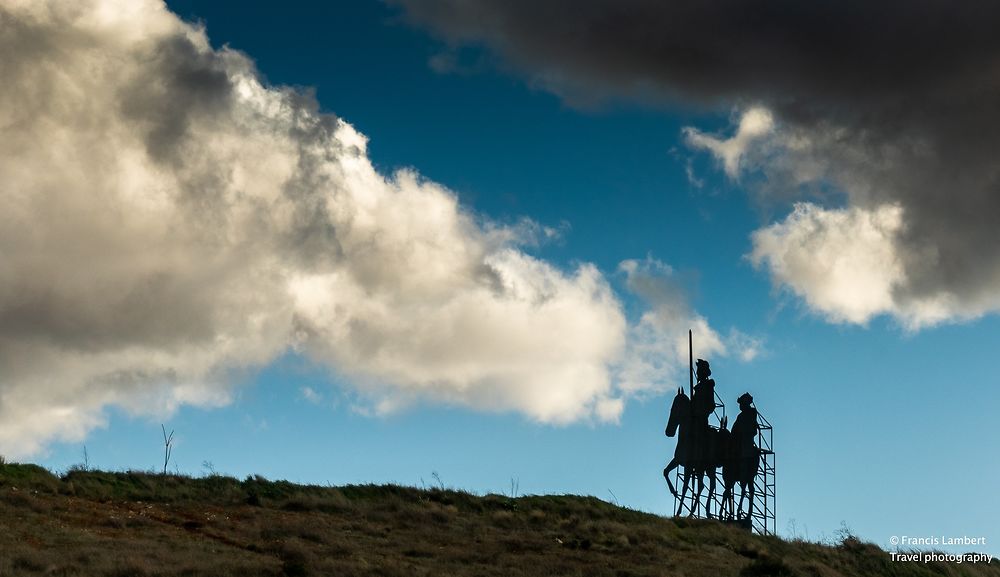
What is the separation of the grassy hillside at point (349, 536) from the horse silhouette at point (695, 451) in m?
4.00

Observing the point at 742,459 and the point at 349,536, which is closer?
the point at 349,536

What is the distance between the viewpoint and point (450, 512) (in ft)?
112

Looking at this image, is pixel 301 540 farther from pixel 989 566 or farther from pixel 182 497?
pixel 989 566

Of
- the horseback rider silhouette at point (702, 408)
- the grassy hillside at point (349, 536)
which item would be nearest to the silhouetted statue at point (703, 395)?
the horseback rider silhouette at point (702, 408)

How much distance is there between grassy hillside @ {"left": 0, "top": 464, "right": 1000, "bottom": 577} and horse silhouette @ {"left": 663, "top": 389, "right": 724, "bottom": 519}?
4.00m

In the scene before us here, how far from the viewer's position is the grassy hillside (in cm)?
2412

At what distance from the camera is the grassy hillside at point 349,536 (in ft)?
79.2

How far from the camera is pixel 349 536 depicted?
94.8 ft

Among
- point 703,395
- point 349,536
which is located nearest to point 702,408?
point 703,395

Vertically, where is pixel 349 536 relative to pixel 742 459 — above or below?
below

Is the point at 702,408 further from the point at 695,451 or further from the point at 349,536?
the point at 349,536

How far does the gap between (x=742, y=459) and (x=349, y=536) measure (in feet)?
60.5

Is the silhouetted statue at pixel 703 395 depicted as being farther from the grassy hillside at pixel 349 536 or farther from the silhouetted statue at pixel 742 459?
the grassy hillside at pixel 349 536

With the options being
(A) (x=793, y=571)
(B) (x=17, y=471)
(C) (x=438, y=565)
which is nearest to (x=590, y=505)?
(A) (x=793, y=571)
